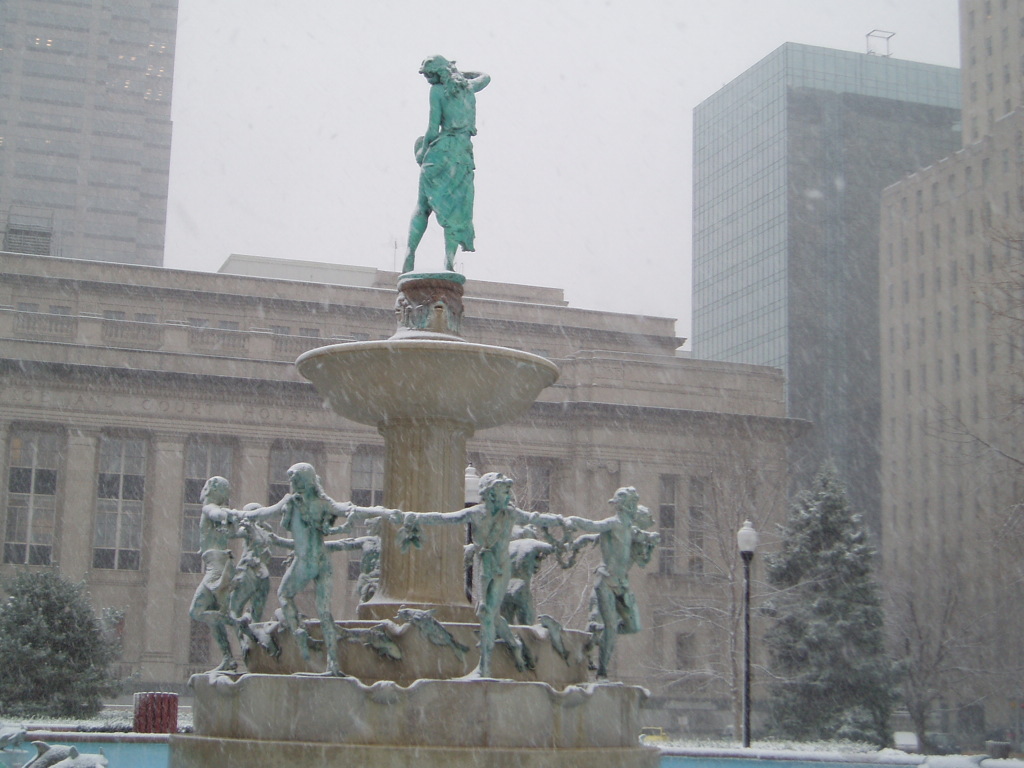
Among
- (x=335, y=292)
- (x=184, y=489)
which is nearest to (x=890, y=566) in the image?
(x=335, y=292)

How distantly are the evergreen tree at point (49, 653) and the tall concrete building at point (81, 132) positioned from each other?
75244 millimetres

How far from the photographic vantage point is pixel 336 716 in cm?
1127

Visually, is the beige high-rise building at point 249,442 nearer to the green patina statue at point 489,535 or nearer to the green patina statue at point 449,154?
the green patina statue at point 449,154

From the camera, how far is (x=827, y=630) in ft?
121

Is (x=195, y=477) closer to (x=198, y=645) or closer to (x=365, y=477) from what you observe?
(x=198, y=645)

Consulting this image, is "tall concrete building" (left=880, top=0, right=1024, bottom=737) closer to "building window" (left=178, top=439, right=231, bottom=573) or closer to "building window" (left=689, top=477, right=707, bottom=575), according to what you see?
"building window" (left=689, top=477, right=707, bottom=575)

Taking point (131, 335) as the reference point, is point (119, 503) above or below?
below

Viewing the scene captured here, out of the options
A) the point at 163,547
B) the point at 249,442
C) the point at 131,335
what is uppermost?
the point at 131,335

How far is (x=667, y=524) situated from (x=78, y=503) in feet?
73.7

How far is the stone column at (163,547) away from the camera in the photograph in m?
48.9

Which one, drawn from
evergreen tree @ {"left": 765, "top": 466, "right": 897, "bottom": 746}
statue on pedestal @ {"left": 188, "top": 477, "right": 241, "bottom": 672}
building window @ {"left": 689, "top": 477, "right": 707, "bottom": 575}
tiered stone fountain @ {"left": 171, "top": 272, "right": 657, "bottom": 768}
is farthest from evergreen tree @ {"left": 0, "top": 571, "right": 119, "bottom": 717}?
building window @ {"left": 689, "top": 477, "right": 707, "bottom": 575}

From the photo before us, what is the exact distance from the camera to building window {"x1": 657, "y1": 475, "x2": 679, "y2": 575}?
54.0 m

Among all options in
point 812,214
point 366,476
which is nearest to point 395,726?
point 366,476

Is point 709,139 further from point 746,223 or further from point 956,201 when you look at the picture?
point 956,201
